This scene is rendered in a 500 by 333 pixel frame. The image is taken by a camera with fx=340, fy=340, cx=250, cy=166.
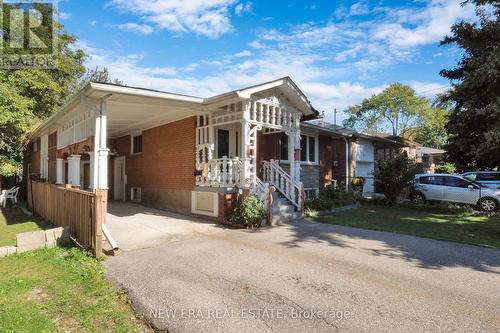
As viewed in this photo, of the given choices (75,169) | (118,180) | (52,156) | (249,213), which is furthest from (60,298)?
(118,180)

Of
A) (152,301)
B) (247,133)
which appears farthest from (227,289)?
(247,133)

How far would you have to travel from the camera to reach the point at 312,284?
532cm

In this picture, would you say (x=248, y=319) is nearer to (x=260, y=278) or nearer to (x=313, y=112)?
(x=260, y=278)

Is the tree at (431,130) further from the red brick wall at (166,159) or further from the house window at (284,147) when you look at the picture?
the red brick wall at (166,159)

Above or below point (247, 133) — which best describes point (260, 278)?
below

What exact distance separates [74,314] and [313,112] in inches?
404

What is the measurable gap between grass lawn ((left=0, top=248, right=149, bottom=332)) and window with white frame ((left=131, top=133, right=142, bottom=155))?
9.19 meters

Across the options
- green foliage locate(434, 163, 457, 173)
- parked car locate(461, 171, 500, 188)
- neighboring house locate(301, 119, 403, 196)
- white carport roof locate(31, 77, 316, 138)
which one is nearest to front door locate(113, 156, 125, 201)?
white carport roof locate(31, 77, 316, 138)

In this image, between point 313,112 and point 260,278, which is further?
point 313,112

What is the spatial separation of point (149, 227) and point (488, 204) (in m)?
14.1

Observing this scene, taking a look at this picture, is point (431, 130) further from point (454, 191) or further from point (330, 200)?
point (330, 200)

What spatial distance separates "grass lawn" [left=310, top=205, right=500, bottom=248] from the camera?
29.1 ft

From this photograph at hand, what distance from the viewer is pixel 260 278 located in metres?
5.62

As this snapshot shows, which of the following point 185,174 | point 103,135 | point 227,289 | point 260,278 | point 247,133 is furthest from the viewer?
point 185,174
